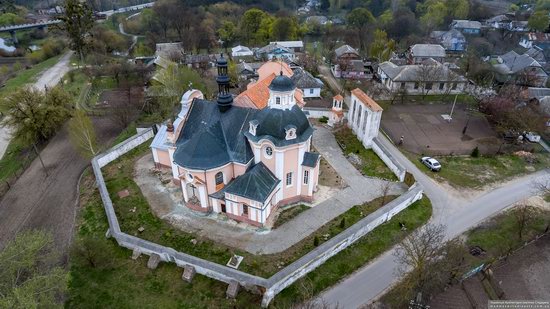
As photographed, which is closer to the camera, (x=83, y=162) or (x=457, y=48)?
(x=83, y=162)

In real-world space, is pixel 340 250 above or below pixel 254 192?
below

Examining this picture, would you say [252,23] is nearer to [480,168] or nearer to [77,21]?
[77,21]

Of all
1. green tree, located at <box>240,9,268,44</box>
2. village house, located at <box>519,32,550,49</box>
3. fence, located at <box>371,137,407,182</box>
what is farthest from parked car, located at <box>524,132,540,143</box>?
green tree, located at <box>240,9,268,44</box>

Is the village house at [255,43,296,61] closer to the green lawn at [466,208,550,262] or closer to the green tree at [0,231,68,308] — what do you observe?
the green lawn at [466,208,550,262]

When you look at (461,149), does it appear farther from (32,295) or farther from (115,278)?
(32,295)

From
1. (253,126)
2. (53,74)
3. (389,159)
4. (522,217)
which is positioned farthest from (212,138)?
(53,74)

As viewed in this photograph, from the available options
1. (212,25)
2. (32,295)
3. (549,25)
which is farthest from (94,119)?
(549,25)
